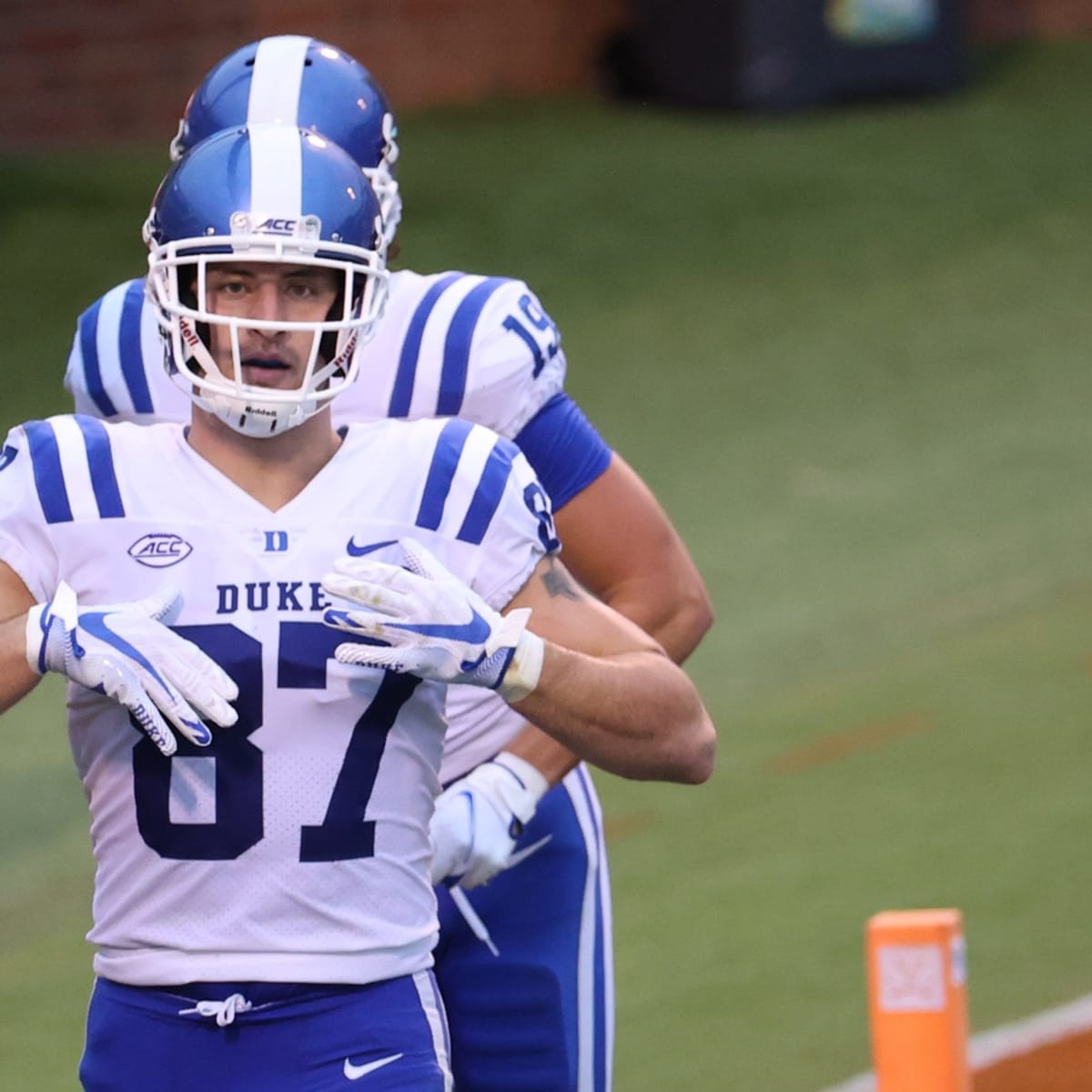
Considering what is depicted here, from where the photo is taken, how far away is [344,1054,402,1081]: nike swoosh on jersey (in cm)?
331

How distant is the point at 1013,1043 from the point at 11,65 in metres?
9.89

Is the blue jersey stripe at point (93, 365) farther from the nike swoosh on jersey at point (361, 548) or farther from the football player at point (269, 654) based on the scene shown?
the nike swoosh on jersey at point (361, 548)

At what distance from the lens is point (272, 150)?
3.55m

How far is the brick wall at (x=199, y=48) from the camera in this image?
1431cm

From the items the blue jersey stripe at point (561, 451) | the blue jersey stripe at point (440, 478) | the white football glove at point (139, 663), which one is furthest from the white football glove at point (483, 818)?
the white football glove at point (139, 663)

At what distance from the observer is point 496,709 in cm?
445

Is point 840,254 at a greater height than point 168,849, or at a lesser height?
greater

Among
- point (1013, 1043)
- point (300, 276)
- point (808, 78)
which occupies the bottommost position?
point (1013, 1043)

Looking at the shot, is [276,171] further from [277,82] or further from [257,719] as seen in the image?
[277,82]

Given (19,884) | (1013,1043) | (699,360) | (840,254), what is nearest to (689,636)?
(1013,1043)

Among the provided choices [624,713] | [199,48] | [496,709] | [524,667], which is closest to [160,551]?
[524,667]

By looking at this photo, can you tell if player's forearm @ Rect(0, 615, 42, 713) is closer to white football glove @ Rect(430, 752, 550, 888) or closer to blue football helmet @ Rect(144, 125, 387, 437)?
blue football helmet @ Rect(144, 125, 387, 437)

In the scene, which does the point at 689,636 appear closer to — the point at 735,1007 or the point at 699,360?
the point at 735,1007

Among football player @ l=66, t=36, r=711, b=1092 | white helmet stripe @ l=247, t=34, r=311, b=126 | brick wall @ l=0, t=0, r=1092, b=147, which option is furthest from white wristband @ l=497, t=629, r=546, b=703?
brick wall @ l=0, t=0, r=1092, b=147
